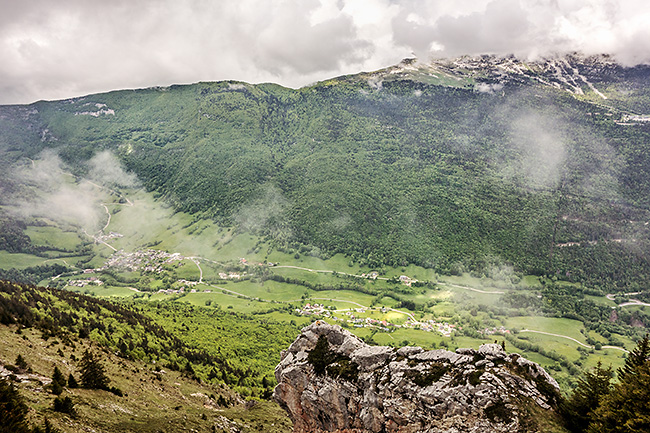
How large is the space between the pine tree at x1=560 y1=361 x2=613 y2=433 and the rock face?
1120 millimetres

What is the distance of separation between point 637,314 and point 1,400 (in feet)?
668

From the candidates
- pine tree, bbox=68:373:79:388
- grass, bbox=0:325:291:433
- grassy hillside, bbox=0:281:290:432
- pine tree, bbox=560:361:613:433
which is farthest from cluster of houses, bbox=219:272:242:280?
pine tree, bbox=560:361:613:433

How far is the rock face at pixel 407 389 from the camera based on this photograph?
22.1 meters

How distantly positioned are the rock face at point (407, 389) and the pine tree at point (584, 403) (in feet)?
3.67

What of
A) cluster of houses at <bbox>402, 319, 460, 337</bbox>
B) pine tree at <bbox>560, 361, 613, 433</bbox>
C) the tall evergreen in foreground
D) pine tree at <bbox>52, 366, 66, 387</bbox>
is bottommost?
cluster of houses at <bbox>402, 319, 460, 337</bbox>

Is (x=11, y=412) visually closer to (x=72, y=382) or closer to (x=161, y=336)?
(x=72, y=382)

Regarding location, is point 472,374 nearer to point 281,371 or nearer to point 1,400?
point 281,371

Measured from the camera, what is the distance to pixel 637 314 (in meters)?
146

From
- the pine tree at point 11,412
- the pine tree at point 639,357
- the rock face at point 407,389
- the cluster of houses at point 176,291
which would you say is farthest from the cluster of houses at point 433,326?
the pine tree at point 11,412

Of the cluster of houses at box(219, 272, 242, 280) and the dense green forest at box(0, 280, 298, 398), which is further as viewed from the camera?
the cluster of houses at box(219, 272, 242, 280)

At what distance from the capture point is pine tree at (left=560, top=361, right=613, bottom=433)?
20.8 meters

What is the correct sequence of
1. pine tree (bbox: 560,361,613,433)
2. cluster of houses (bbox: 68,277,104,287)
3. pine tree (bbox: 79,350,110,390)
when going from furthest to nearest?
cluster of houses (bbox: 68,277,104,287)
pine tree (bbox: 79,350,110,390)
pine tree (bbox: 560,361,613,433)

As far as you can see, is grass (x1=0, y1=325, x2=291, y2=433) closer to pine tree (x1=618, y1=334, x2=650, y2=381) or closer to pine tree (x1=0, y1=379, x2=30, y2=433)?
pine tree (x1=0, y1=379, x2=30, y2=433)

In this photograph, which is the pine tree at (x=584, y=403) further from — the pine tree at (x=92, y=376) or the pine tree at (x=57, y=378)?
the pine tree at (x=92, y=376)
